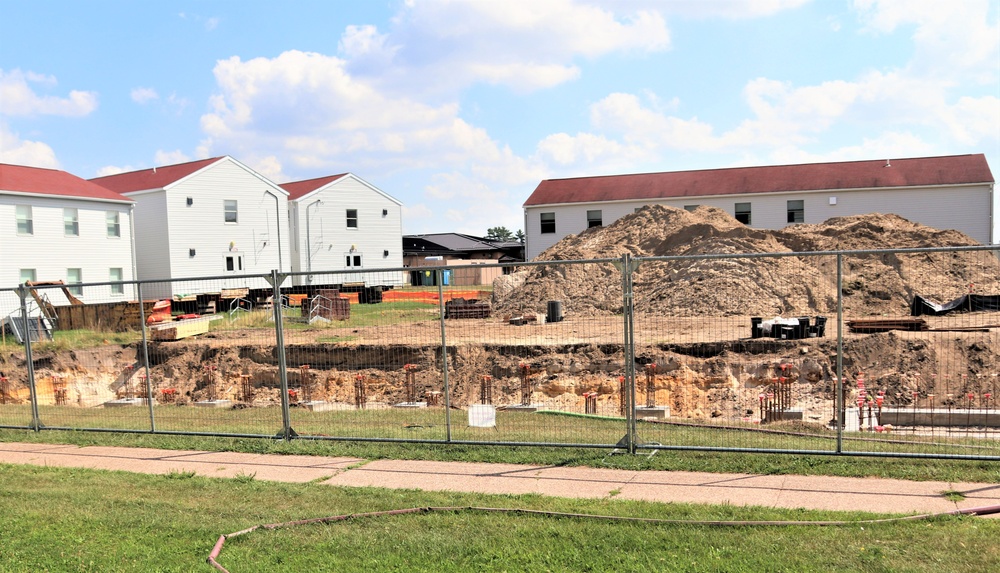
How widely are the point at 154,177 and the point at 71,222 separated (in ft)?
18.9

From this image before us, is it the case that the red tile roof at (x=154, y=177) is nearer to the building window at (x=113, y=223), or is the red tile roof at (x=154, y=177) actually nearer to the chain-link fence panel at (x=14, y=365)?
the building window at (x=113, y=223)

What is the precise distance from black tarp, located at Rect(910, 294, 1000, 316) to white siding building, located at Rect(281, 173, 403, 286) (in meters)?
25.7

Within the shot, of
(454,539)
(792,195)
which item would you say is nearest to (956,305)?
(792,195)

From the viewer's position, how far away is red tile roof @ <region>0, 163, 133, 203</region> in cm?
3105

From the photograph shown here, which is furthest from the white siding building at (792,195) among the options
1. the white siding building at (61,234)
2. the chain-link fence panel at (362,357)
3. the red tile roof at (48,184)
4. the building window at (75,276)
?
the building window at (75,276)

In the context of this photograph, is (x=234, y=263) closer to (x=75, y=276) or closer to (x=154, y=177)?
(x=154, y=177)

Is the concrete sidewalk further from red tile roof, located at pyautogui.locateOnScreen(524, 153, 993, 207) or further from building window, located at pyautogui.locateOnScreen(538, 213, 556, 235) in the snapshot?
building window, located at pyautogui.locateOnScreen(538, 213, 556, 235)

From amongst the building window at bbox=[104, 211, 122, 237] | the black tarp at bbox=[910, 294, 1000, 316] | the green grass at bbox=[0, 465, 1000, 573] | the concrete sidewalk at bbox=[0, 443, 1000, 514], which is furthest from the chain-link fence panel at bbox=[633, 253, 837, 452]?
the building window at bbox=[104, 211, 122, 237]

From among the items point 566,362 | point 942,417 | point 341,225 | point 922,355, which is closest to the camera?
point 942,417

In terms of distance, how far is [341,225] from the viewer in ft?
144

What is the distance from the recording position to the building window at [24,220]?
3062cm

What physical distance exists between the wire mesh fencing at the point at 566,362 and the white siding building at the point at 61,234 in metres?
1.85

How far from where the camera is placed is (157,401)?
18.8m

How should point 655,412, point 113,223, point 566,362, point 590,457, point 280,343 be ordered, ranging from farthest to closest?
point 113,223
point 566,362
point 655,412
point 280,343
point 590,457
